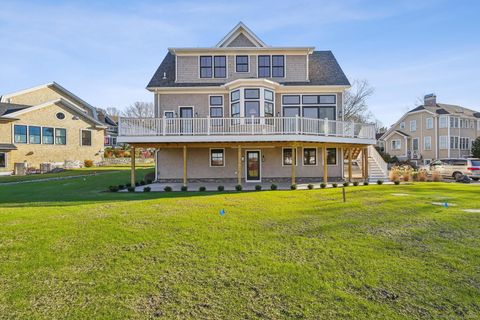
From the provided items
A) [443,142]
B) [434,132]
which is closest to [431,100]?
[434,132]

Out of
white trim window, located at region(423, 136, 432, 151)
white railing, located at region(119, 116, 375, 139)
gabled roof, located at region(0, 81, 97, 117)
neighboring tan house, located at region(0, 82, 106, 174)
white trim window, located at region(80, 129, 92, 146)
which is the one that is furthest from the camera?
white trim window, located at region(423, 136, 432, 151)

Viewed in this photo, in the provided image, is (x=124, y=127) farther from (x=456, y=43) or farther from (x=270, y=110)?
(x=456, y=43)

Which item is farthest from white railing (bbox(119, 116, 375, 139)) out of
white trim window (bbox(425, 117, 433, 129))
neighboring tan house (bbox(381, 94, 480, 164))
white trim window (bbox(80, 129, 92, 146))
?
white trim window (bbox(425, 117, 433, 129))

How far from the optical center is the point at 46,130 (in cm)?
2856

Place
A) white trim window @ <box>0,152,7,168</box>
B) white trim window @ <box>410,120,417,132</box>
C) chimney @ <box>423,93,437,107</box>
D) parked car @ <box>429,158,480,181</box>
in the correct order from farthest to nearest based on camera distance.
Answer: chimney @ <box>423,93,437,107</box>
white trim window @ <box>410,120,417,132</box>
white trim window @ <box>0,152,7,168</box>
parked car @ <box>429,158,480,181</box>

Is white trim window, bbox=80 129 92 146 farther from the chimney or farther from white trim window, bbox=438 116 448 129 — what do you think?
the chimney

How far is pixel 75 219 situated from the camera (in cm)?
730

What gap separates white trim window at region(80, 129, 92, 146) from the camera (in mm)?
31669

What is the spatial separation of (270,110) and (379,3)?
25.3ft

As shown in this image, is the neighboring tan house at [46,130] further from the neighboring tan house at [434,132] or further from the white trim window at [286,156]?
the neighboring tan house at [434,132]

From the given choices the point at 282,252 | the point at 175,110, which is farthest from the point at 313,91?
the point at 282,252

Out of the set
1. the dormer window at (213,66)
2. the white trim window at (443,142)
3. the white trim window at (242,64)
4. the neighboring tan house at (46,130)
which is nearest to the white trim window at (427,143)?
the white trim window at (443,142)

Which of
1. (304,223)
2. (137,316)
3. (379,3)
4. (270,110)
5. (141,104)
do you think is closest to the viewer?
(137,316)

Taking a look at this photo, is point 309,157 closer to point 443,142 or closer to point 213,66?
point 213,66
